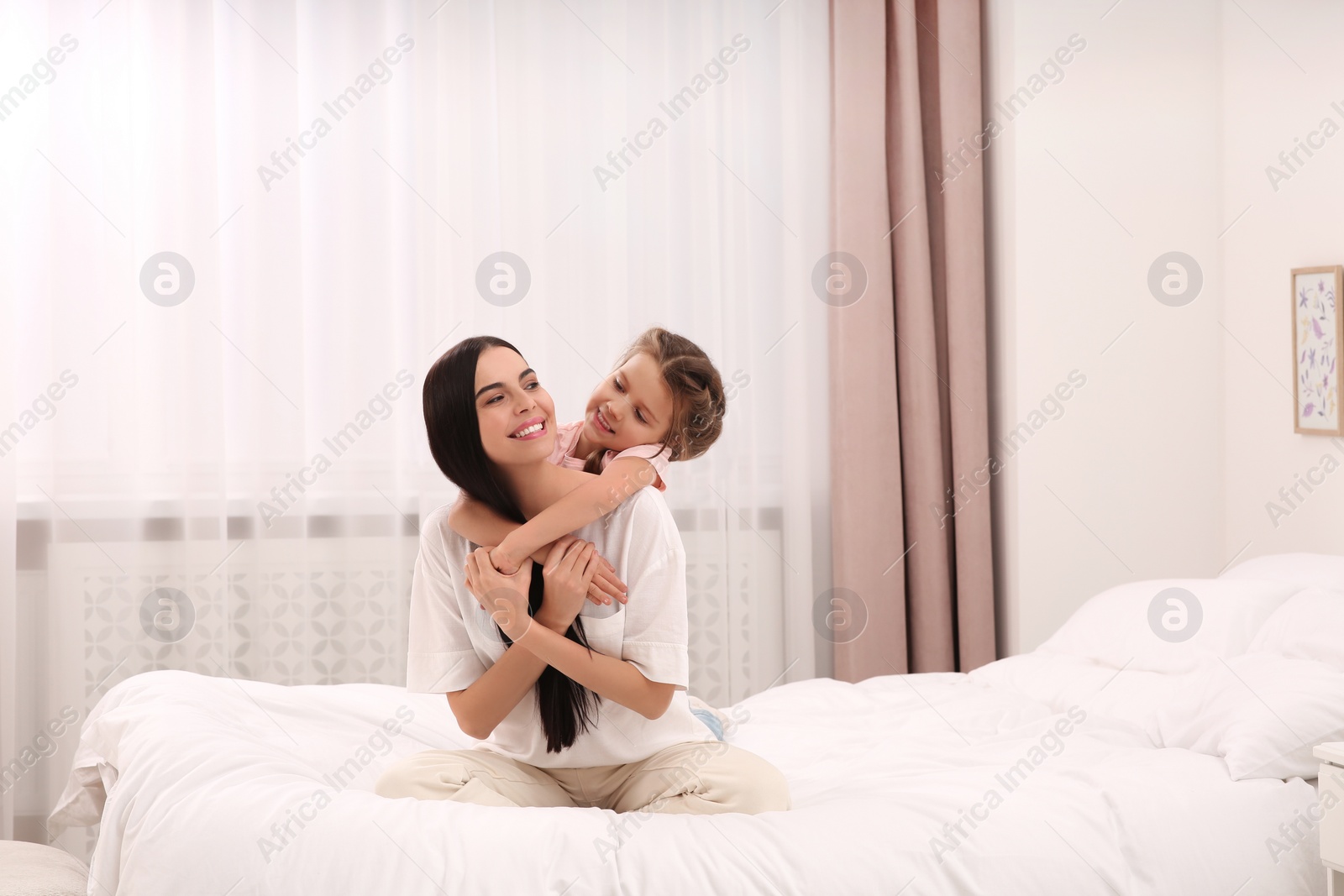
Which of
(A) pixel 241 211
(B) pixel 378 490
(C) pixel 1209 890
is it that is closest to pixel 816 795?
(C) pixel 1209 890

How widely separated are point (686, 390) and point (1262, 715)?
3.43 feet

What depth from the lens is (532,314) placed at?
3.04m

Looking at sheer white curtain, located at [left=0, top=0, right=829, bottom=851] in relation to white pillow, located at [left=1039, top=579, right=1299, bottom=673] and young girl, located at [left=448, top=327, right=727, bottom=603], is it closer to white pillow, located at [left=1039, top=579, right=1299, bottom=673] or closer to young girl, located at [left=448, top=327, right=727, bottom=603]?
white pillow, located at [left=1039, top=579, right=1299, bottom=673]

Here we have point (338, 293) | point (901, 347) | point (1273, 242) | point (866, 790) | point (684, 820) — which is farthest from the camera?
point (901, 347)

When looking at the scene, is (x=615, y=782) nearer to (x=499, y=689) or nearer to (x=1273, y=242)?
(x=499, y=689)

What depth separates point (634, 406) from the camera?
60.1 inches

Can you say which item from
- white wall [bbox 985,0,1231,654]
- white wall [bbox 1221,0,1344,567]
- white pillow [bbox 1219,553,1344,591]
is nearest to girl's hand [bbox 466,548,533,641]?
white pillow [bbox 1219,553,1344,591]

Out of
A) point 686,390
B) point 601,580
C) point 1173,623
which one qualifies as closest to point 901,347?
point 1173,623

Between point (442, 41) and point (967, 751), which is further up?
point (442, 41)

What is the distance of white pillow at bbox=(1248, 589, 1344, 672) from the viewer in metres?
1.84

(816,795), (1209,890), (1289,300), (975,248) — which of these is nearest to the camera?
(1209,890)

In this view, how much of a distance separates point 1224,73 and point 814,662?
209 cm

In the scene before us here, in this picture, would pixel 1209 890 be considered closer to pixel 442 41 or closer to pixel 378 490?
pixel 378 490

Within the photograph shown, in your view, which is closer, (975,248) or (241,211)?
(241,211)
